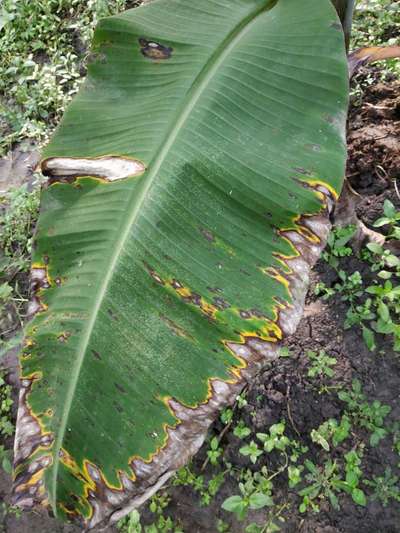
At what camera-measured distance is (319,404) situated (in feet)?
3.97

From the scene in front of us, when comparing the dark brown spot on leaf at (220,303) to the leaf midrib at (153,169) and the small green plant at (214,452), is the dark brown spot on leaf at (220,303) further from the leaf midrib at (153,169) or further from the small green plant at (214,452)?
the small green plant at (214,452)

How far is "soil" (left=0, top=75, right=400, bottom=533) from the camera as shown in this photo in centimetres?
112

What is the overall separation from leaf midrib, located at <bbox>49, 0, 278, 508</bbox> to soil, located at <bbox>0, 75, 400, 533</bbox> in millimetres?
559

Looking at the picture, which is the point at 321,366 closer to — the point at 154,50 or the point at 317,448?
the point at 317,448

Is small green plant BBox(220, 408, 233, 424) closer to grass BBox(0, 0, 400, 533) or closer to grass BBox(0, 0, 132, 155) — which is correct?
grass BBox(0, 0, 400, 533)

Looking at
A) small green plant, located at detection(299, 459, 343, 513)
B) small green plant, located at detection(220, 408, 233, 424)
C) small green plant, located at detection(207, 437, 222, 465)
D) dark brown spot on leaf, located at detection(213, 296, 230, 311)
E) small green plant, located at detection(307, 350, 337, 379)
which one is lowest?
small green plant, located at detection(299, 459, 343, 513)

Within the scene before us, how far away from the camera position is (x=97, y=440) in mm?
753

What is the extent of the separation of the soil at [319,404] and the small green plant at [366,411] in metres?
0.02

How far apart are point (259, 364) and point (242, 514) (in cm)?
50

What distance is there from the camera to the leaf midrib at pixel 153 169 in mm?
769

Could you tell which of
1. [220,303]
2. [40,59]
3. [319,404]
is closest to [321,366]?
[319,404]

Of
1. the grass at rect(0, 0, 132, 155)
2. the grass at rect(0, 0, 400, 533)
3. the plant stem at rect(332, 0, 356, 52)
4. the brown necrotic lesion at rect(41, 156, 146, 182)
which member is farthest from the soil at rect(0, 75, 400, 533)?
the grass at rect(0, 0, 132, 155)

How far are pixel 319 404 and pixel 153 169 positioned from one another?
0.71 meters

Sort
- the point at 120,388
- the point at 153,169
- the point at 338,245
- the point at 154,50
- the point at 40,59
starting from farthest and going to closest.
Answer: the point at 40,59 → the point at 338,245 → the point at 154,50 → the point at 153,169 → the point at 120,388
